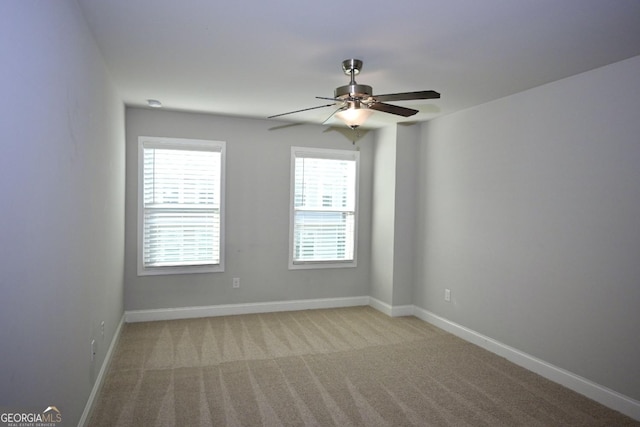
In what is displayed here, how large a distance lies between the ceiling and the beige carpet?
8.05ft

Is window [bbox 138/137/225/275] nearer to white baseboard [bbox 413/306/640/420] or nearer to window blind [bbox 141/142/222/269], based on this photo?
window blind [bbox 141/142/222/269]

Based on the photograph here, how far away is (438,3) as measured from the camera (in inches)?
80.4

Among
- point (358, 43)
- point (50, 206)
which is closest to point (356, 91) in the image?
point (358, 43)

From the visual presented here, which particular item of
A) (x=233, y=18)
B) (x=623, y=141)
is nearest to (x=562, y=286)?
(x=623, y=141)

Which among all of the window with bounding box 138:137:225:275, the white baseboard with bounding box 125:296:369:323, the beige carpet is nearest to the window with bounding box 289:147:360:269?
the white baseboard with bounding box 125:296:369:323

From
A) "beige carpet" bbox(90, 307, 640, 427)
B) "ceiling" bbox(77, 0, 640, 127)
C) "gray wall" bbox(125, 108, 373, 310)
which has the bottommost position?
"beige carpet" bbox(90, 307, 640, 427)

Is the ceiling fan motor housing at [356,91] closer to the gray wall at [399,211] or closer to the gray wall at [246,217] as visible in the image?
the gray wall at [399,211]

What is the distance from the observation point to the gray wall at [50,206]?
134 centimetres

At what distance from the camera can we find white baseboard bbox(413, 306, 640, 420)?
8.98 ft

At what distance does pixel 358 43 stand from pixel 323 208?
9.71ft

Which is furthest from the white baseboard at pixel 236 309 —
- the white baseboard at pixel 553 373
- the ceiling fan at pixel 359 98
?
the ceiling fan at pixel 359 98

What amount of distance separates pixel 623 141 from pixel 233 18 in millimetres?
2750

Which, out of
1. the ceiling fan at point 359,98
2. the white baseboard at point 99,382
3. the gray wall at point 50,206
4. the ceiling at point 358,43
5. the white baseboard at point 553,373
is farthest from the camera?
the white baseboard at point 553,373

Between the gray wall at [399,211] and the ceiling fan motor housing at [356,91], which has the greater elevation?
the ceiling fan motor housing at [356,91]
